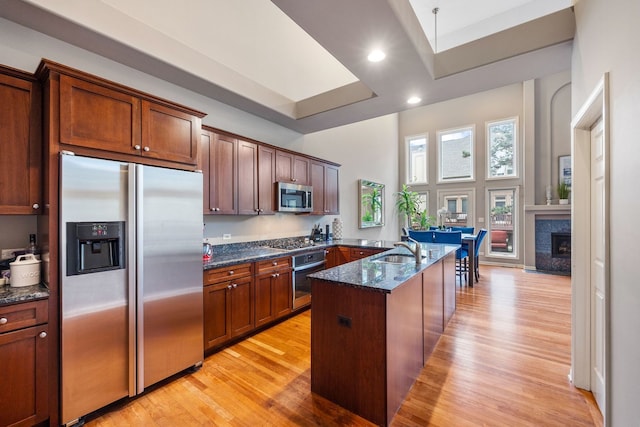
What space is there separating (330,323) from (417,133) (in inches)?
292

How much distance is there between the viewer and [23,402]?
1.63m

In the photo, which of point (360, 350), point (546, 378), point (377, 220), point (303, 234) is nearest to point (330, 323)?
point (360, 350)

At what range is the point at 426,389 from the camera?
6.96 feet

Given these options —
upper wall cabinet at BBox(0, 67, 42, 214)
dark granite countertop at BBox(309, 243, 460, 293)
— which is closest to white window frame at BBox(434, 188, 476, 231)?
dark granite countertop at BBox(309, 243, 460, 293)

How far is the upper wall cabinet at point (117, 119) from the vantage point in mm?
1792

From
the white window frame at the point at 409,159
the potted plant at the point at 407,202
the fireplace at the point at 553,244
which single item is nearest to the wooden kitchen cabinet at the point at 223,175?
the potted plant at the point at 407,202

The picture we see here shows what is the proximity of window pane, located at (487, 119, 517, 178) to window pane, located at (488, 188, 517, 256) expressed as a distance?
50 centimetres

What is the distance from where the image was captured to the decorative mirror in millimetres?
6321

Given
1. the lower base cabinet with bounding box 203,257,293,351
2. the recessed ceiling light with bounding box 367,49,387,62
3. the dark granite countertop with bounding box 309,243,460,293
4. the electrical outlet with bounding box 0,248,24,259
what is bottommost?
the lower base cabinet with bounding box 203,257,293,351

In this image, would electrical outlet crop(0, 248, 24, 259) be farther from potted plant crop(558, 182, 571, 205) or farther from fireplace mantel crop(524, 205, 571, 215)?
potted plant crop(558, 182, 571, 205)

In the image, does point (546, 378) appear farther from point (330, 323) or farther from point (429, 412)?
point (330, 323)

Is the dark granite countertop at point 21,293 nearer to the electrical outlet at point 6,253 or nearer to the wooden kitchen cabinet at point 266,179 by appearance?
the electrical outlet at point 6,253

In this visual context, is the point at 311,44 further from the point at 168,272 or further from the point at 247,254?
the point at 168,272

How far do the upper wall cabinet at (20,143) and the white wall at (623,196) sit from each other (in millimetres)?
3364
